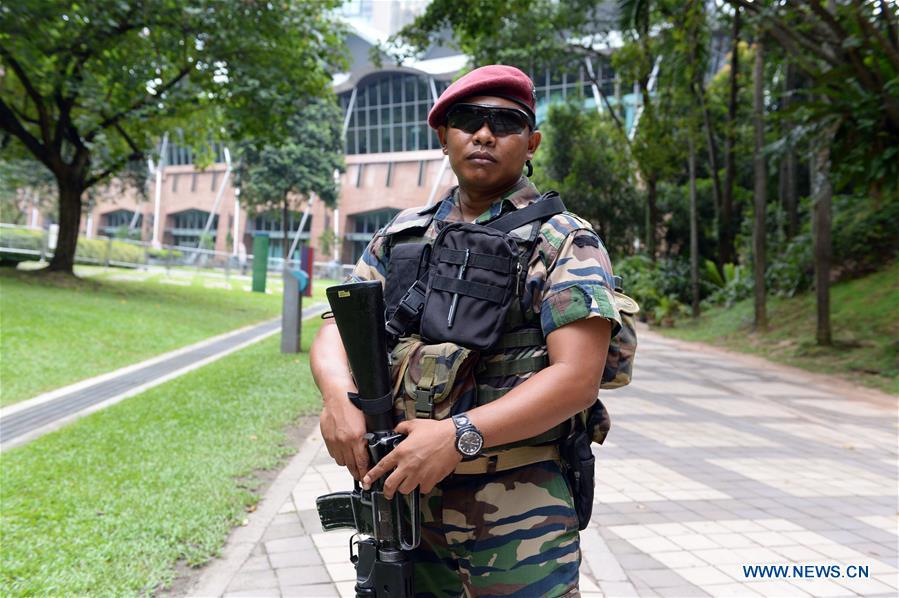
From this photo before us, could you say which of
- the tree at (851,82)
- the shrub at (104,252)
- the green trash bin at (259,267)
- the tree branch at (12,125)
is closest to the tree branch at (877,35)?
the tree at (851,82)

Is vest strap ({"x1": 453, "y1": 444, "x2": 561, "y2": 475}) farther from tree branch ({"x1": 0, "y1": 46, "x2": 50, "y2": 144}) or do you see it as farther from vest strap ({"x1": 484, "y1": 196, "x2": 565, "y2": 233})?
tree branch ({"x1": 0, "y1": 46, "x2": 50, "y2": 144})

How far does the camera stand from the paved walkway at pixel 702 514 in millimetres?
3246

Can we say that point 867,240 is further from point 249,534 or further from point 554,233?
point 554,233

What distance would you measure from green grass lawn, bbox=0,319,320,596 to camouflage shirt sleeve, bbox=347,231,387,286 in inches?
75.8

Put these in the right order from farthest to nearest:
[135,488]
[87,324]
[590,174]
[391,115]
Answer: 1. [391,115]
2. [590,174]
3. [87,324]
4. [135,488]

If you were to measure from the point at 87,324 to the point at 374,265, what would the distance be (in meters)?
10.4

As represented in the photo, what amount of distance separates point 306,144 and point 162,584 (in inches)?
1493

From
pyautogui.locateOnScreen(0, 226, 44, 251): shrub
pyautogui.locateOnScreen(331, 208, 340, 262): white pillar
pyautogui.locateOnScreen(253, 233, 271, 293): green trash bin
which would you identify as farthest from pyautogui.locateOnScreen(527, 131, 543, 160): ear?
pyautogui.locateOnScreen(331, 208, 340, 262): white pillar

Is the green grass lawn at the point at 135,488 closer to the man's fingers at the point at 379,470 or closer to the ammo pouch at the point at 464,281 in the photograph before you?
the man's fingers at the point at 379,470

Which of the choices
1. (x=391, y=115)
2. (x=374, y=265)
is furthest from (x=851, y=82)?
(x=391, y=115)

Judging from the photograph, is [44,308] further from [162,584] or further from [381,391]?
[381,391]

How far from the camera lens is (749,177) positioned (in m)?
23.6

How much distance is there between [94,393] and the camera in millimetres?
7520

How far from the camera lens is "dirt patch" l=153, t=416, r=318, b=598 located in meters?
3.03
